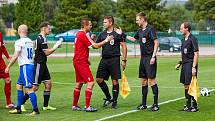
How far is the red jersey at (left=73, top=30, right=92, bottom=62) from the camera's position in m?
11.8

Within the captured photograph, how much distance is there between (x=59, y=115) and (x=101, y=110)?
126 cm

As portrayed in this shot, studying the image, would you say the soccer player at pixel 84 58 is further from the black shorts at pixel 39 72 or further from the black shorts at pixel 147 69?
the black shorts at pixel 147 69

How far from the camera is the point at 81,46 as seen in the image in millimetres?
A: 11938

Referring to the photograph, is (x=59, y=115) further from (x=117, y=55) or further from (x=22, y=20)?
(x=22, y=20)

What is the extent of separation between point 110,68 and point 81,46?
116 cm

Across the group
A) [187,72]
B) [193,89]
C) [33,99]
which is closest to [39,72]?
[33,99]

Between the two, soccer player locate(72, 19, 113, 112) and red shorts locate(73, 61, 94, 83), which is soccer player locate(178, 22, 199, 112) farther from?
red shorts locate(73, 61, 94, 83)

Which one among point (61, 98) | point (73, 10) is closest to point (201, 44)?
point (73, 10)

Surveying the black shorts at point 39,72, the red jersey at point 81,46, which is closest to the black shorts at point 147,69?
the red jersey at point 81,46

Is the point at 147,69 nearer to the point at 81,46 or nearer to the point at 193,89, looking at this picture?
the point at 193,89

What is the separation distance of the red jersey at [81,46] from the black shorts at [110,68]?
2.95ft

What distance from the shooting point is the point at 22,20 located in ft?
207

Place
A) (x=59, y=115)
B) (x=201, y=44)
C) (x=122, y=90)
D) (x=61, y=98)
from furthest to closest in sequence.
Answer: (x=201, y=44) < (x=61, y=98) < (x=122, y=90) < (x=59, y=115)

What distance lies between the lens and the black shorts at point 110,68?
41.5ft
